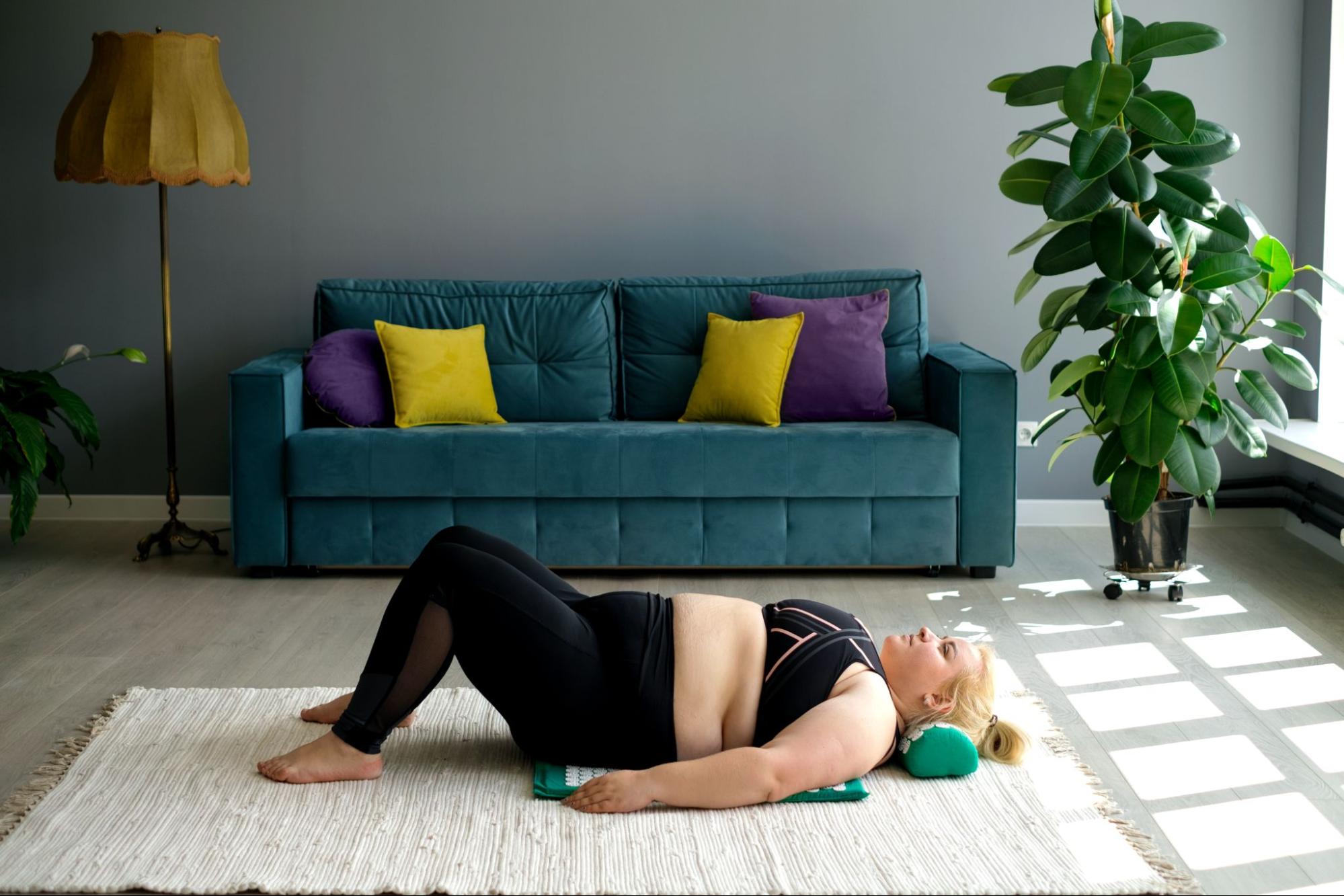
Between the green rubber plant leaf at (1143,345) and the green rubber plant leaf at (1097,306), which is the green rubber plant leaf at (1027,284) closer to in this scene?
the green rubber plant leaf at (1097,306)

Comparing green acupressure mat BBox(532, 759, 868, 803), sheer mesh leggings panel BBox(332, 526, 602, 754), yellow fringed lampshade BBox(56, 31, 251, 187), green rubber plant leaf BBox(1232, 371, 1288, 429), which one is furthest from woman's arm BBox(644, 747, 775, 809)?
yellow fringed lampshade BBox(56, 31, 251, 187)

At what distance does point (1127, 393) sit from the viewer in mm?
3635

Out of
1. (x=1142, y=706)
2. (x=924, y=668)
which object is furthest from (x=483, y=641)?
(x=1142, y=706)

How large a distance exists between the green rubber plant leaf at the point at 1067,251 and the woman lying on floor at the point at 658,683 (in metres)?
1.75

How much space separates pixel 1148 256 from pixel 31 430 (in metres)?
3.43

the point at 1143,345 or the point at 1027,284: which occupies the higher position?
the point at 1027,284

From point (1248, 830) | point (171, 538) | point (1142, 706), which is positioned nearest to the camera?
point (1248, 830)

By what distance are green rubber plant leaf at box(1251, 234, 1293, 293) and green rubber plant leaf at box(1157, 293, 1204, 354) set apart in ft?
1.10

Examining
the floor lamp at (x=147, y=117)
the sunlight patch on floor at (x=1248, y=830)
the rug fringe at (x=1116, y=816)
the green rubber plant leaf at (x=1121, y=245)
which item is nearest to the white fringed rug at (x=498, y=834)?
the rug fringe at (x=1116, y=816)

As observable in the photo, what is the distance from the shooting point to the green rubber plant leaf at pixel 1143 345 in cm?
354

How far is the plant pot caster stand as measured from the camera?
3.79 metres

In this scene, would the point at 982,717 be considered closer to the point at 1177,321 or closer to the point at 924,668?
the point at 924,668

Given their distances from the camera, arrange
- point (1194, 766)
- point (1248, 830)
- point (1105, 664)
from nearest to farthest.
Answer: point (1248, 830) < point (1194, 766) < point (1105, 664)

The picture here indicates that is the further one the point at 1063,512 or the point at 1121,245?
the point at 1063,512
